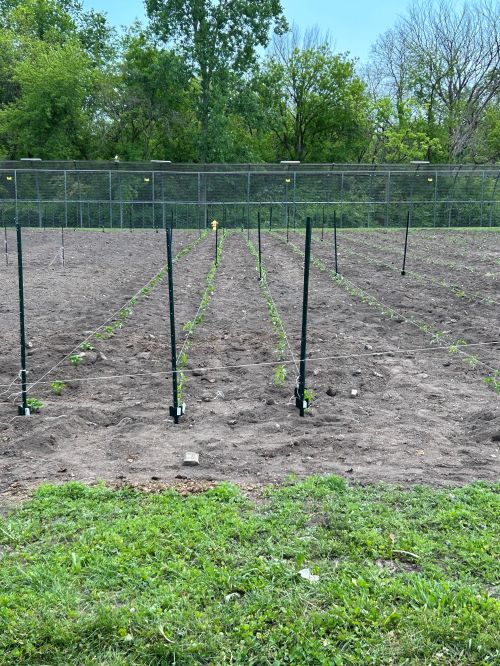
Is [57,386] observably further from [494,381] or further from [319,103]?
[319,103]

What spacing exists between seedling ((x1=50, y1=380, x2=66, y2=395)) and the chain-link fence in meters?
27.2

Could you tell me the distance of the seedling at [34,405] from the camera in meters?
6.27

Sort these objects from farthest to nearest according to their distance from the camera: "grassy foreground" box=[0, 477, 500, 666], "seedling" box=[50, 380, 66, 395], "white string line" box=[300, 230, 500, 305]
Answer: "white string line" box=[300, 230, 500, 305], "seedling" box=[50, 380, 66, 395], "grassy foreground" box=[0, 477, 500, 666]

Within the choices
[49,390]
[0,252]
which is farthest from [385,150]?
[49,390]

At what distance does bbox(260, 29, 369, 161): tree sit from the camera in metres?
47.7

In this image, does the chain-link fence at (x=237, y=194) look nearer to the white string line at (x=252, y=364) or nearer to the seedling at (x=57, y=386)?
the white string line at (x=252, y=364)

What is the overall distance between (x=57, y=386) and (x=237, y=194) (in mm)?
29823

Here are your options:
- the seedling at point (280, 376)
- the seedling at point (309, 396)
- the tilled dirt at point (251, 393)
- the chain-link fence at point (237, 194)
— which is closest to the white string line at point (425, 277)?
the tilled dirt at point (251, 393)

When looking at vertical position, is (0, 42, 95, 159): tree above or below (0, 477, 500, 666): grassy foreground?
above

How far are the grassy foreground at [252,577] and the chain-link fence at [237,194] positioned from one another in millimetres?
30102

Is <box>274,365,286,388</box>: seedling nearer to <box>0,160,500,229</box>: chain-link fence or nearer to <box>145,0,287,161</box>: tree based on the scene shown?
<box>0,160,500,229</box>: chain-link fence

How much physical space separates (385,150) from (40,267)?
132 ft

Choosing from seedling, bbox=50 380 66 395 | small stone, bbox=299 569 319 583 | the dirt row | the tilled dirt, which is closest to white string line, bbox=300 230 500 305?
the dirt row

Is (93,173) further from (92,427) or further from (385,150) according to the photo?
(92,427)
